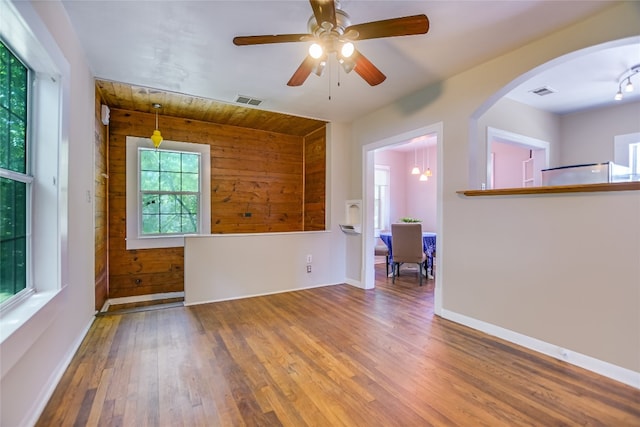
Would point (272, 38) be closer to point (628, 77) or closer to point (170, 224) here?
point (170, 224)

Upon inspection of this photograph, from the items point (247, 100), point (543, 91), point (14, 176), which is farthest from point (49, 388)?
point (543, 91)

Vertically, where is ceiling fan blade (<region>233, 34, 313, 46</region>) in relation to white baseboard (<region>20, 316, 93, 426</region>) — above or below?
above

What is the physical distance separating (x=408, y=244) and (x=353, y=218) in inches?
38.0

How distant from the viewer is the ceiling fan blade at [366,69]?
6.86ft

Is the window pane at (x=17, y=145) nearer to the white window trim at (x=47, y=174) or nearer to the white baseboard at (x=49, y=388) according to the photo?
the white window trim at (x=47, y=174)

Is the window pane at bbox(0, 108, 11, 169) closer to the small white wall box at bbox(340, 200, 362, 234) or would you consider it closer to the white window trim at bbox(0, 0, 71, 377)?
the white window trim at bbox(0, 0, 71, 377)

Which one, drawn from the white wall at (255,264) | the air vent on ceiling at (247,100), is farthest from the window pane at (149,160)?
the air vent on ceiling at (247,100)

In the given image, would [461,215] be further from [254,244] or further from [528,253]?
[254,244]

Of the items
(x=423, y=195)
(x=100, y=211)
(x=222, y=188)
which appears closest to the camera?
(x=100, y=211)

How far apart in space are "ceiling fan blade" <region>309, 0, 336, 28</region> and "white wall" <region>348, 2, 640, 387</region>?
1822 mm

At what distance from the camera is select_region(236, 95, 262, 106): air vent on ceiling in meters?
3.62

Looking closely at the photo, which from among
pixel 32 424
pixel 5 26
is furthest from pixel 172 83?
pixel 32 424

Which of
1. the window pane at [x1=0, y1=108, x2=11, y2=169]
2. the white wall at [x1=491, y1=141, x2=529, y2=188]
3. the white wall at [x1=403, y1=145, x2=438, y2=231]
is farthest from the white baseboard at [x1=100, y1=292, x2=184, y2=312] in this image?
the white wall at [x1=491, y1=141, x2=529, y2=188]

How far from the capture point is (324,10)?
1677 mm
